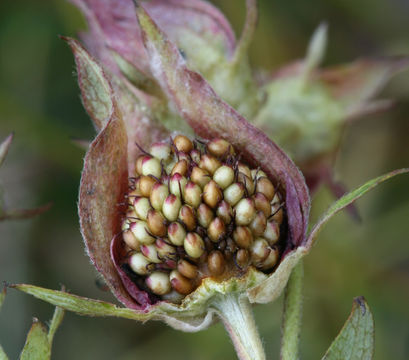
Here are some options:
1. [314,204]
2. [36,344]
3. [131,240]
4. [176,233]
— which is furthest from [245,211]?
[314,204]

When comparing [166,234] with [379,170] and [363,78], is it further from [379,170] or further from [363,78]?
[379,170]

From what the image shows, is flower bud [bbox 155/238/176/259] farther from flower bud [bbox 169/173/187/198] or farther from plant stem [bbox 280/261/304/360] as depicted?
plant stem [bbox 280/261/304/360]

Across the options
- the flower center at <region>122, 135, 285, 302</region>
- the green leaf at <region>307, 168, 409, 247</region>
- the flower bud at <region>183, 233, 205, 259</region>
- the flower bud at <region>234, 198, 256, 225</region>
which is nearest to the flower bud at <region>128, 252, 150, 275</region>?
the flower center at <region>122, 135, 285, 302</region>

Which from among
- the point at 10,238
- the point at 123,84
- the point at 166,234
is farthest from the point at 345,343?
the point at 10,238

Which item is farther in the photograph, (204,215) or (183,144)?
(183,144)

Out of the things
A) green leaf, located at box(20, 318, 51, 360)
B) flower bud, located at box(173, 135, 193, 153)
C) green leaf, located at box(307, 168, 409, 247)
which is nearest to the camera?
green leaf, located at box(307, 168, 409, 247)

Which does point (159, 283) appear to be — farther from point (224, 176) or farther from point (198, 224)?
point (224, 176)

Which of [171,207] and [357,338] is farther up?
[171,207]
